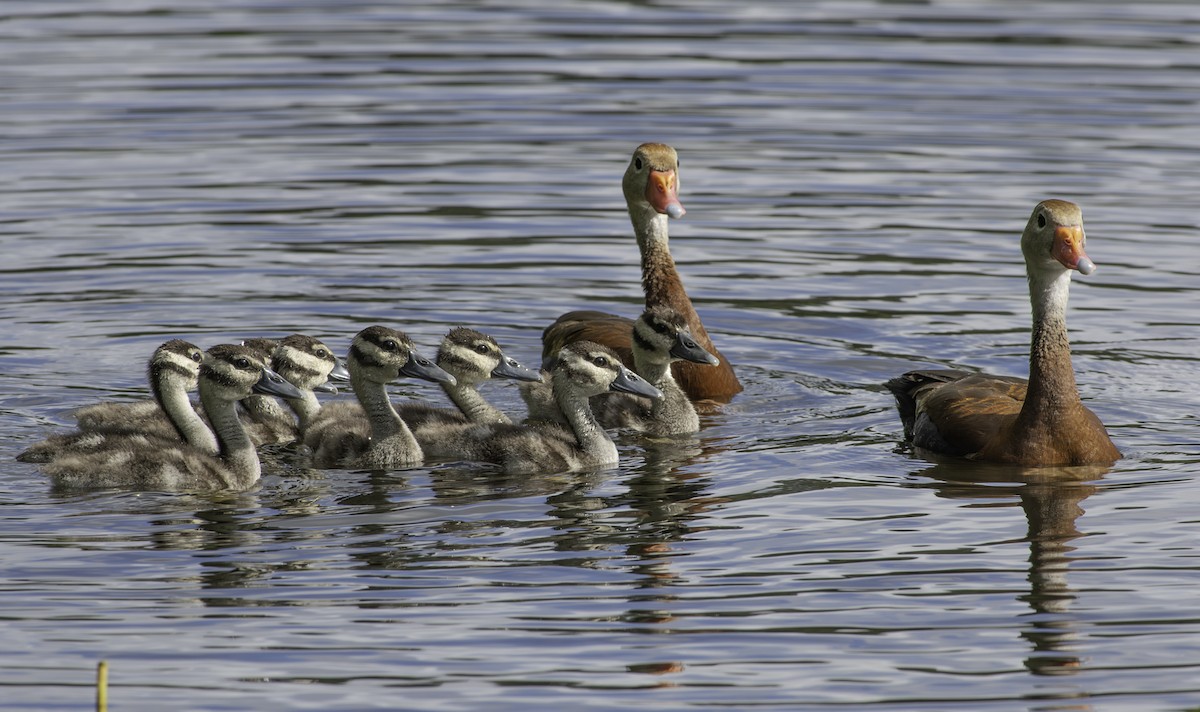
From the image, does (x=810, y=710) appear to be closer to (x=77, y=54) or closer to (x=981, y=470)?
(x=981, y=470)

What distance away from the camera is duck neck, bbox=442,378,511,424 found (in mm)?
10992

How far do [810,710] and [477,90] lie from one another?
48.9 ft

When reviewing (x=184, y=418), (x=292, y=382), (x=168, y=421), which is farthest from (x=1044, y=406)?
(x=168, y=421)

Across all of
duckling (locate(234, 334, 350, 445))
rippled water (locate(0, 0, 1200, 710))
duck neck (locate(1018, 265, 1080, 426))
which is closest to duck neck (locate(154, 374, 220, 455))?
rippled water (locate(0, 0, 1200, 710))

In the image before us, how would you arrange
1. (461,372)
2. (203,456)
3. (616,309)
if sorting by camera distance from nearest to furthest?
(203,456), (461,372), (616,309)

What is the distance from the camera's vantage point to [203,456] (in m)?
9.67

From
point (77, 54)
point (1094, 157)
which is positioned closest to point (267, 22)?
point (77, 54)

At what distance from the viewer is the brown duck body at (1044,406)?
32.7 ft

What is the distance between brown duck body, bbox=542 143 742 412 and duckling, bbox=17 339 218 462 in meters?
2.73

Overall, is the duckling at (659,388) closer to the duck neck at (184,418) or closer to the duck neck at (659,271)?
the duck neck at (659,271)

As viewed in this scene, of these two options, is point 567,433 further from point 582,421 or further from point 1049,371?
point 1049,371

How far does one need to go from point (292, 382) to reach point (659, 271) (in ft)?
8.57

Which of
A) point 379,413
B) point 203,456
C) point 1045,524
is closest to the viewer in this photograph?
point 1045,524

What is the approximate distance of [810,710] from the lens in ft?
22.2
